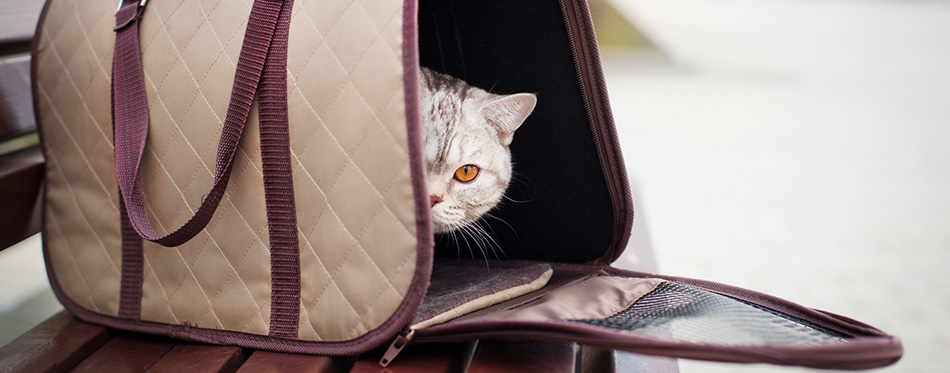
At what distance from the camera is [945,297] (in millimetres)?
2145

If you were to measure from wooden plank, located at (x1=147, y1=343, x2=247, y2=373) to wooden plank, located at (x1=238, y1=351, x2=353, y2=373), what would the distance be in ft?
0.11

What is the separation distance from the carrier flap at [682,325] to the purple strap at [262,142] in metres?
0.25

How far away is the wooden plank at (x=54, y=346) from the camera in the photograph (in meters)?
0.96

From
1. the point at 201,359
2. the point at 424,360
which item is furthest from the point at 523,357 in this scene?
the point at 201,359

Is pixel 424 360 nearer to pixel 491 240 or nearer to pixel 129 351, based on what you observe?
pixel 491 240

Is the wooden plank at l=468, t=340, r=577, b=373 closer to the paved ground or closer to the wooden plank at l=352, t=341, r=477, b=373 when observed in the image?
the wooden plank at l=352, t=341, r=477, b=373

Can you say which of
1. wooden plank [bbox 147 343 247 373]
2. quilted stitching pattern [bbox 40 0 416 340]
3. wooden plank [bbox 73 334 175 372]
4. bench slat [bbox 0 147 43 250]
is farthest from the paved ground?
bench slat [bbox 0 147 43 250]

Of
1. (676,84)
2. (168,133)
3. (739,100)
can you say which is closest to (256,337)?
(168,133)

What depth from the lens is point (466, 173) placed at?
1184 mm

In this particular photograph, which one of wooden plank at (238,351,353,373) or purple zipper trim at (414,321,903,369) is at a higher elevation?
purple zipper trim at (414,321,903,369)

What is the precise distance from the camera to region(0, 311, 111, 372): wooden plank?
96 cm

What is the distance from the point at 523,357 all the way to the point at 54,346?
82cm

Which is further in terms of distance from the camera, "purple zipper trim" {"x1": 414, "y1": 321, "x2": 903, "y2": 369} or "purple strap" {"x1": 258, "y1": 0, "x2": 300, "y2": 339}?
"purple strap" {"x1": 258, "y1": 0, "x2": 300, "y2": 339}

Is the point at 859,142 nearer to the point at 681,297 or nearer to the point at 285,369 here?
the point at 681,297
